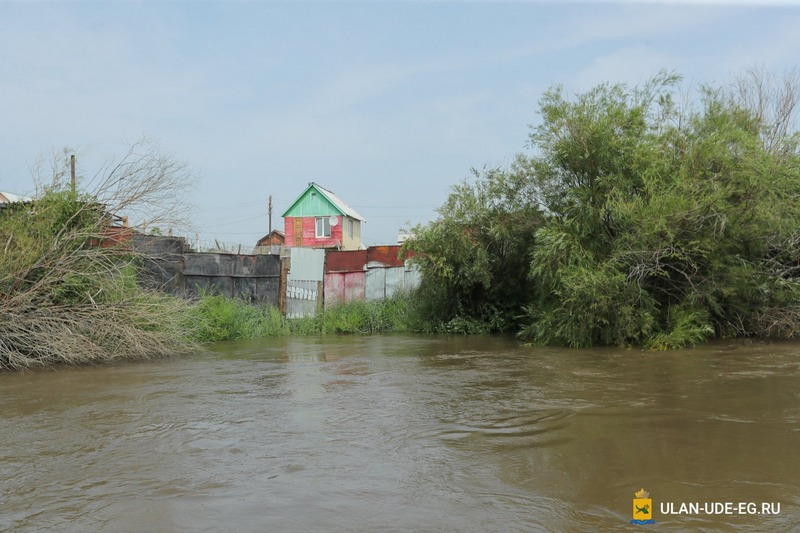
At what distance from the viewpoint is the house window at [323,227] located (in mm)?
33534

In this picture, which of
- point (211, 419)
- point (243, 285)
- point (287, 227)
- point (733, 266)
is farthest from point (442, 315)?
point (287, 227)

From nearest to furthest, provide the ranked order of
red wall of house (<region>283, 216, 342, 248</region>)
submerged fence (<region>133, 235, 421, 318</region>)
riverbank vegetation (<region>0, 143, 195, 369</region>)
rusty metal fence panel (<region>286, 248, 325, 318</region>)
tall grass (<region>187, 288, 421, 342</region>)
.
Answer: riverbank vegetation (<region>0, 143, 195, 369</region>), tall grass (<region>187, 288, 421, 342</region>), submerged fence (<region>133, 235, 421, 318</region>), rusty metal fence panel (<region>286, 248, 325, 318</region>), red wall of house (<region>283, 216, 342, 248</region>)

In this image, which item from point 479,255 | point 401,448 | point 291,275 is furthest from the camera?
point 291,275

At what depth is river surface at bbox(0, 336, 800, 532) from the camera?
12.2 ft

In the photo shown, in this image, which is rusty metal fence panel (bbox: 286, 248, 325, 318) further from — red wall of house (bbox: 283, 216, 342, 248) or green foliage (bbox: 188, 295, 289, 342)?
red wall of house (bbox: 283, 216, 342, 248)

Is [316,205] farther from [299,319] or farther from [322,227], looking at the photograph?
[299,319]

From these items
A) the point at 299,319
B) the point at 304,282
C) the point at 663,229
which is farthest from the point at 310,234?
the point at 663,229

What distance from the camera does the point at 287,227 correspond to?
34.5m

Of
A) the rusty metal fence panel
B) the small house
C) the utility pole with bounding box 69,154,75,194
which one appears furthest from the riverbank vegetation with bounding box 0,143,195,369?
the small house

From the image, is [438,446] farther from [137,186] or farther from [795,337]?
[795,337]

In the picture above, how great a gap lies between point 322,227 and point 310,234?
85 centimetres

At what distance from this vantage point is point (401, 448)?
5164 mm

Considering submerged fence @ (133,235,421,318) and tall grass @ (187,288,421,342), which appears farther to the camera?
submerged fence @ (133,235,421,318)

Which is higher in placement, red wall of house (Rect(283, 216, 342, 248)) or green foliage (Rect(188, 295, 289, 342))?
red wall of house (Rect(283, 216, 342, 248))
